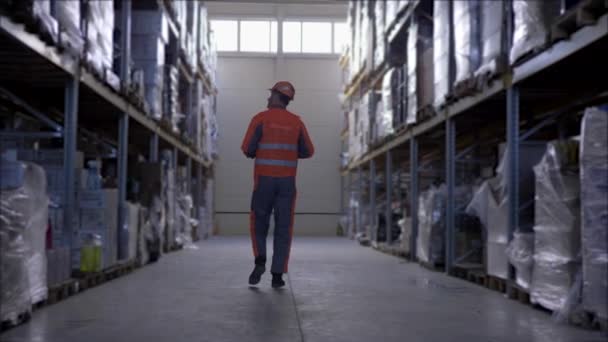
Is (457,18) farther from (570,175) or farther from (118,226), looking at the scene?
(118,226)

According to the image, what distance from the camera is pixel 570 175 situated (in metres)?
4.30

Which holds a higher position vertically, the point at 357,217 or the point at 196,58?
the point at 196,58

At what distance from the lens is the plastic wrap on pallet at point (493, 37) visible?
18.1 feet

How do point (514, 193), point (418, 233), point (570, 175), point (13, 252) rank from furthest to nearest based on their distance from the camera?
point (418, 233) < point (514, 193) < point (570, 175) < point (13, 252)

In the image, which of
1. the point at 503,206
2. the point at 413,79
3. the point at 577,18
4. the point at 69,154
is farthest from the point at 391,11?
the point at 577,18

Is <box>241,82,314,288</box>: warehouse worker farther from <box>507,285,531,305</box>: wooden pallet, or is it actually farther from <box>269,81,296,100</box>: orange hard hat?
<box>507,285,531,305</box>: wooden pallet

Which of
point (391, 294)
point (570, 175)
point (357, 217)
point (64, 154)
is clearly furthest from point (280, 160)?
point (357, 217)

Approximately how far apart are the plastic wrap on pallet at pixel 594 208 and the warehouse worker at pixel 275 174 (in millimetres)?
2388

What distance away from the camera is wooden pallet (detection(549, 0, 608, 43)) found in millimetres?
3846

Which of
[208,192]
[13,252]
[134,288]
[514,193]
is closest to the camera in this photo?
[13,252]

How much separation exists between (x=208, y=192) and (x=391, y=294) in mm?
12428

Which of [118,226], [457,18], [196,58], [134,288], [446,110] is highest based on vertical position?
[196,58]

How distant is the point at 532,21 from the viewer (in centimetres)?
491

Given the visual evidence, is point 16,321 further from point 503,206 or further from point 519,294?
point 503,206
